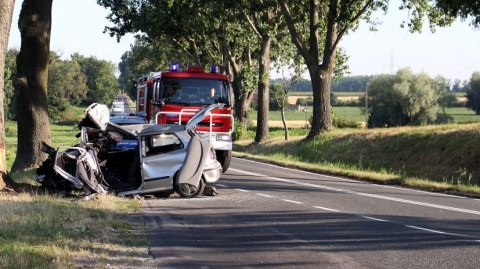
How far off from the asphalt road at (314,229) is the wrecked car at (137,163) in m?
0.43

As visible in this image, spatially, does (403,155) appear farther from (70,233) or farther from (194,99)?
(70,233)

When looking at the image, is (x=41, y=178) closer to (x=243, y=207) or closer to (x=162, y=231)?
(x=243, y=207)

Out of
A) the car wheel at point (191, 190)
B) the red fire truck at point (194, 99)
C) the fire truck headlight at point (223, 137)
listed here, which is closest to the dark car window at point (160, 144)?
the car wheel at point (191, 190)

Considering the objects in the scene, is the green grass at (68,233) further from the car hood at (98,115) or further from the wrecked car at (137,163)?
the car hood at (98,115)

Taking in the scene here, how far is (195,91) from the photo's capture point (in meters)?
22.0

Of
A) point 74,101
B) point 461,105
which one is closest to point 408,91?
point 461,105

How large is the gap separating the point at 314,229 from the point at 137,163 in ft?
18.2

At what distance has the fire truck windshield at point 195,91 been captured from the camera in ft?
71.6

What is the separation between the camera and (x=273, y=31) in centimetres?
4128

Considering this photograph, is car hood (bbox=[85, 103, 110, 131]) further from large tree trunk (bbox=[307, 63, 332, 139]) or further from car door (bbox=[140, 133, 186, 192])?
large tree trunk (bbox=[307, 63, 332, 139])

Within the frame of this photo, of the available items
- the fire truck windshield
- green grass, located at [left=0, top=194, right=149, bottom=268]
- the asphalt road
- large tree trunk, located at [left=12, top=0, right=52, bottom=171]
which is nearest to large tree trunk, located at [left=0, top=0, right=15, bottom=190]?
green grass, located at [left=0, top=194, right=149, bottom=268]

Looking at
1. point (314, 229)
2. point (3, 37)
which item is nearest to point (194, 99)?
point (3, 37)

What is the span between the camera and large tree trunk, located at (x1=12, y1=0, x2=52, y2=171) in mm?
21297

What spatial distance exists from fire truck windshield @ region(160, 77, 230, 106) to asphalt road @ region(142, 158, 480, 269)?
176 inches
